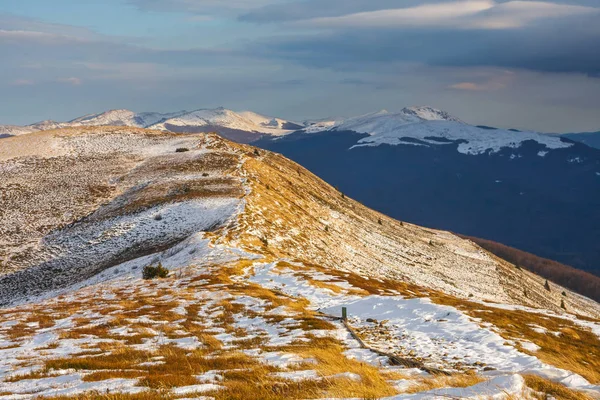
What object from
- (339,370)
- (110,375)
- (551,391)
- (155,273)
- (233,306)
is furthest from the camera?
(155,273)

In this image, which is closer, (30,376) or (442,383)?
(442,383)

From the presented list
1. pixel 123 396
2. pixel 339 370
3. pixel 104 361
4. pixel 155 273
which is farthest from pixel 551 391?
pixel 155 273

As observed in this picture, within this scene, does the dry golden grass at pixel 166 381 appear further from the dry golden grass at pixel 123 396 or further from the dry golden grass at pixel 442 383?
the dry golden grass at pixel 442 383

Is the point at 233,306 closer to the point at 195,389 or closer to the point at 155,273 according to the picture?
the point at 155,273

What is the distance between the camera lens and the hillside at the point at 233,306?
10828mm

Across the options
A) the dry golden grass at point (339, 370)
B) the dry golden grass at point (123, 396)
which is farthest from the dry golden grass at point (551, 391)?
the dry golden grass at point (123, 396)

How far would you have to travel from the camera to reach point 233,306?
23.6 m

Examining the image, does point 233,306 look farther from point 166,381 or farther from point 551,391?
point 551,391

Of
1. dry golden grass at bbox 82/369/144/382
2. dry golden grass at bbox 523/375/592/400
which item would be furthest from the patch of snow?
dry golden grass at bbox 523/375/592/400

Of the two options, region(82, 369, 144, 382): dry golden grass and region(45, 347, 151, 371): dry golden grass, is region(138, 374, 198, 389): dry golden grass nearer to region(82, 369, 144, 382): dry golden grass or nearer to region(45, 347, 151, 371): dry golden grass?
region(82, 369, 144, 382): dry golden grass

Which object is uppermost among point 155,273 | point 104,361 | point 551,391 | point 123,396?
point 123,396

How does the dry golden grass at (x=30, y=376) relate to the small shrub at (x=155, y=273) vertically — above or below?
above

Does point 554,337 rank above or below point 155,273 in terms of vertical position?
below

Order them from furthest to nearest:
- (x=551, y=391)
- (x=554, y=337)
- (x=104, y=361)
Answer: (x=554, y=337) < (x=104, y=361) < (x=551, y=391)
